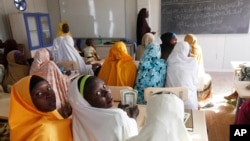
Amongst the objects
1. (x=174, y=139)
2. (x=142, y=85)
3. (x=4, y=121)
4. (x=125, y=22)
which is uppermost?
(x=125, y=22)

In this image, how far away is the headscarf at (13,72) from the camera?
108 inches

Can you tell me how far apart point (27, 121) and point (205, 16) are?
15.9 feet

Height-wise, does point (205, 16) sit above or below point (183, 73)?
above

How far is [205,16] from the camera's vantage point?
4988 millimetres

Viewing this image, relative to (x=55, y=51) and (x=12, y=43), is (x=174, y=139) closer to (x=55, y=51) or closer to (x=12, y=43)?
(x=55, y=51)

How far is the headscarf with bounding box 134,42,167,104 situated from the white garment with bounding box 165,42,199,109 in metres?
0.08

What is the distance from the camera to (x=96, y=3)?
565 cm

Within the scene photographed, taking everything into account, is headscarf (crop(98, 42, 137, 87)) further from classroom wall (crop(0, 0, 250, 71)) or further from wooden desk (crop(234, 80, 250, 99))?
classroom wall (crop(0, 0, 250, 71))

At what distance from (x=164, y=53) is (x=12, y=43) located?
2.74 meters

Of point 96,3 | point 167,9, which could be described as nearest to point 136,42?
point 167,9

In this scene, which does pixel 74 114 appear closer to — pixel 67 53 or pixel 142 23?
pixel 67 53

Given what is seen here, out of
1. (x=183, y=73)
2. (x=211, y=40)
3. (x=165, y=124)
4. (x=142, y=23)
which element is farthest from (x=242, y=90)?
(x=142, y=23)

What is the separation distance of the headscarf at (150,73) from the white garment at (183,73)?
0.26 ft

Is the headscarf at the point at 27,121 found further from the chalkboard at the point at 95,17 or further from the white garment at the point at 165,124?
the chalkboard at the point at 95,17
